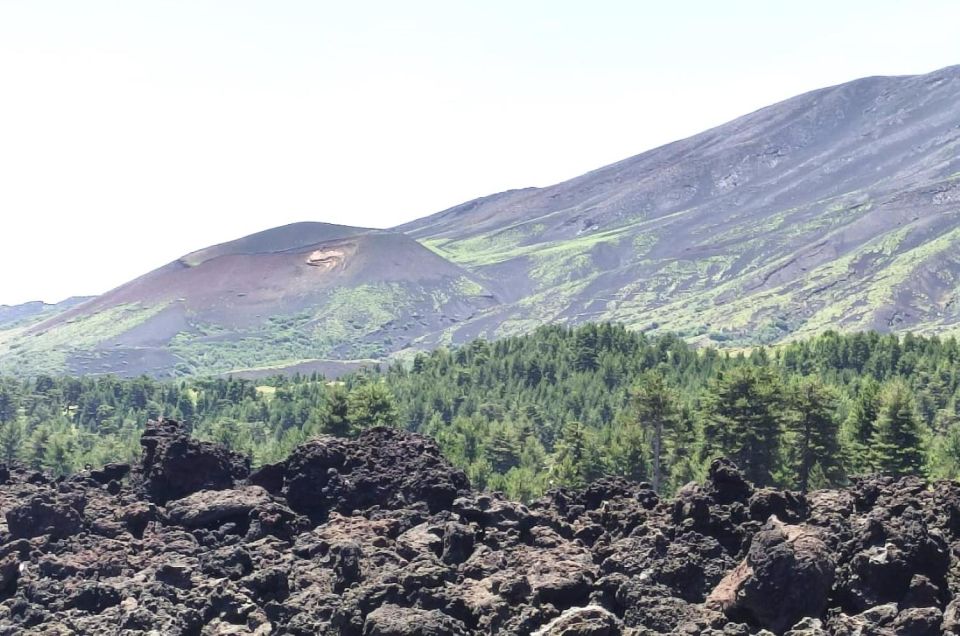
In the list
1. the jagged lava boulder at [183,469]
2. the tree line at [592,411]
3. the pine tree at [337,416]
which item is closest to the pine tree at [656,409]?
the tree line at [592,411]

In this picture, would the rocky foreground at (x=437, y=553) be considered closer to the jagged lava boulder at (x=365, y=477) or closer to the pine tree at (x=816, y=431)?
the jagged lava boulder at (x=365, y=477)

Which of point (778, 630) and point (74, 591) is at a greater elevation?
point (74, 591)

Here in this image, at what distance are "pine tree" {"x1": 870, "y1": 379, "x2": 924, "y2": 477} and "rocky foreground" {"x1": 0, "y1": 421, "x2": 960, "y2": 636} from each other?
30.0 metres

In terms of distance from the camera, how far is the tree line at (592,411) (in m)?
67.4

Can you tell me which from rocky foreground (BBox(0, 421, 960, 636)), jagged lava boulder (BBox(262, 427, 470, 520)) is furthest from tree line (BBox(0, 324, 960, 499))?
jagged lava boulder (BBox(262, 427, 470, 520))

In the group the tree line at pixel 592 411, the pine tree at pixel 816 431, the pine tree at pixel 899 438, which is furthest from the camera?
→ the tree line at pixel 592 411

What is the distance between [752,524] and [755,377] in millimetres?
39293

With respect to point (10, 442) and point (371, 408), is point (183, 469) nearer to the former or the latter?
point (371, 408)

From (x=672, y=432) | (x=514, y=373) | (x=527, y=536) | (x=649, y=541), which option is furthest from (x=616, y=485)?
(x=514, y=373)

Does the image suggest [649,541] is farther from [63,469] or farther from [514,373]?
[514,373]

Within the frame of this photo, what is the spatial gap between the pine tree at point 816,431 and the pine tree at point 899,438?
2.47 m

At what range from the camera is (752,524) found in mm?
30719

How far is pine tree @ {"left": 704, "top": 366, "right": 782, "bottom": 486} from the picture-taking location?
67438mm

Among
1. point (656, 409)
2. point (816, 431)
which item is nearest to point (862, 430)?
point (816, 431)
